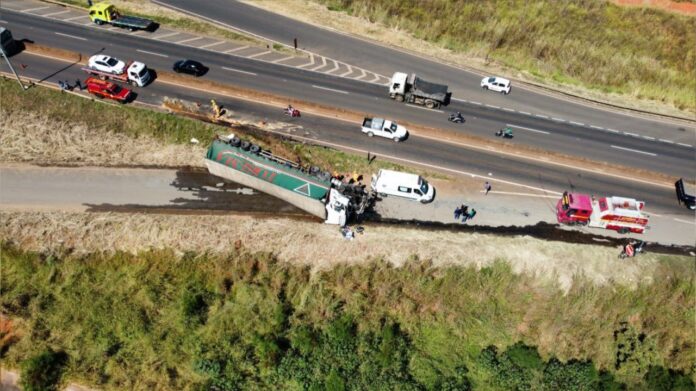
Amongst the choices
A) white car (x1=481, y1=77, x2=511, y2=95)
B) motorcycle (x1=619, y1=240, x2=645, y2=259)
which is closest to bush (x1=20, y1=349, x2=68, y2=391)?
motorcycle (x1=619, y1=240, x2=645, y2=259)

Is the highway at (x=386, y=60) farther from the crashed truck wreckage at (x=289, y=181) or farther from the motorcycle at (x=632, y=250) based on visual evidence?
the crashed truck wreckage at (x=289, y=181)

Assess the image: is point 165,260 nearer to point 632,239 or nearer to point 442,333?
point 442,333

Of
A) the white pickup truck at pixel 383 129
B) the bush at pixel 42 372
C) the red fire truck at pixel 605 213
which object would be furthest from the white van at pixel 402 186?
the bush at pixel 42 372

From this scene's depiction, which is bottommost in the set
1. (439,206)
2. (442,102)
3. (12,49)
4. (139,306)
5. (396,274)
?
(139,306)

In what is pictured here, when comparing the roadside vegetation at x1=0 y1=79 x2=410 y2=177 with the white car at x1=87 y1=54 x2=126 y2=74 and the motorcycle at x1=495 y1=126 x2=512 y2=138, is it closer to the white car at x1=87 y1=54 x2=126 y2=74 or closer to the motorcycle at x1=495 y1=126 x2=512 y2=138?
the white car at x1=87 y1=54 x2=126 y2=74

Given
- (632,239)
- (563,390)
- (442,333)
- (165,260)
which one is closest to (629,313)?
(632,239)
